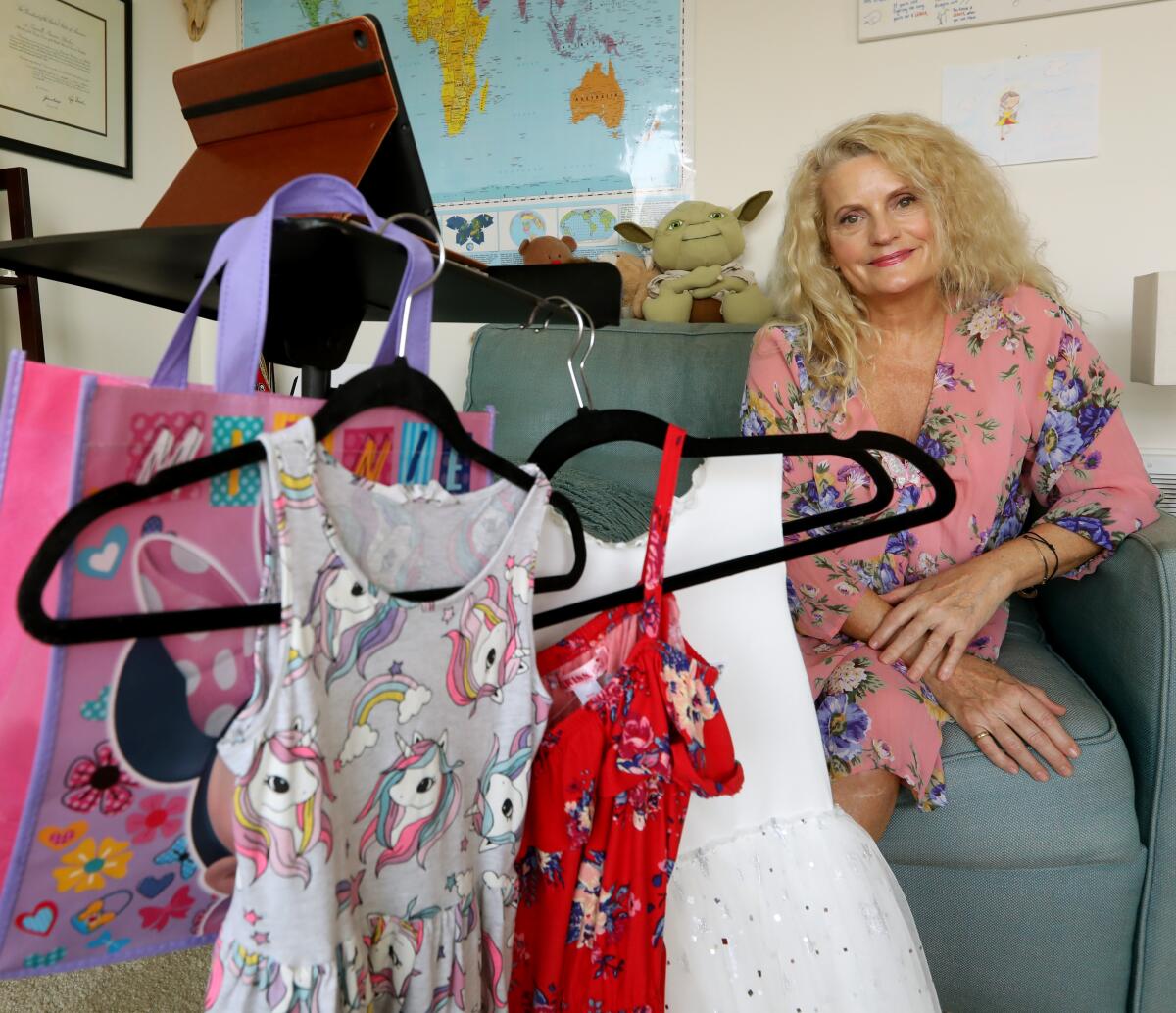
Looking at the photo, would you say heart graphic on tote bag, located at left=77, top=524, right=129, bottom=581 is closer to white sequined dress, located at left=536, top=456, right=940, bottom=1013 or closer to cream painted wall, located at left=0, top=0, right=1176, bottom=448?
white sequined dress, located at left=536, top=456, right=940, bottom=1013

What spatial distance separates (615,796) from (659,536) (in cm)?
19

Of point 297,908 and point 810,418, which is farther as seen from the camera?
point 810,418

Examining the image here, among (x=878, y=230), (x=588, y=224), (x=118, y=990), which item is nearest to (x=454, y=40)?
(x=588, y=224)

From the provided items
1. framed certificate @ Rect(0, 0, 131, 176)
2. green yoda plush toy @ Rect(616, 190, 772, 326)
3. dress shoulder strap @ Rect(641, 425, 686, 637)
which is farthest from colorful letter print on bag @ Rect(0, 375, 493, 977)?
framed certificate @ Rect(0, 0, 131, 176)

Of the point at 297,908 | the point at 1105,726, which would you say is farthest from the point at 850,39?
the point at 297,908

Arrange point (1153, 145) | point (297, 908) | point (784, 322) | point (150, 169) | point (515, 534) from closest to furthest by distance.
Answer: point (297, 908) < point (515, 534) < point (784, 322) < point (1153, 145) < point (150, 169)

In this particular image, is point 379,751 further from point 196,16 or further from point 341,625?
point 196,16

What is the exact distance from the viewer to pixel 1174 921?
1.11m

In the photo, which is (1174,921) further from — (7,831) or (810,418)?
(7,831)

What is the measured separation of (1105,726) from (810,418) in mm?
577

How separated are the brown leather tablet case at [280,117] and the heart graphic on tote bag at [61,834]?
502 mm

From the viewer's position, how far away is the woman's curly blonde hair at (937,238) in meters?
1.40

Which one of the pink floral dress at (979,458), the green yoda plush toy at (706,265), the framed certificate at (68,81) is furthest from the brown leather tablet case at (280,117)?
the framed certificate at (68,81)

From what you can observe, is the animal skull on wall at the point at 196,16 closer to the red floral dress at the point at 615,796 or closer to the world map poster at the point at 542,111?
the world map poster at the point at 542,111
